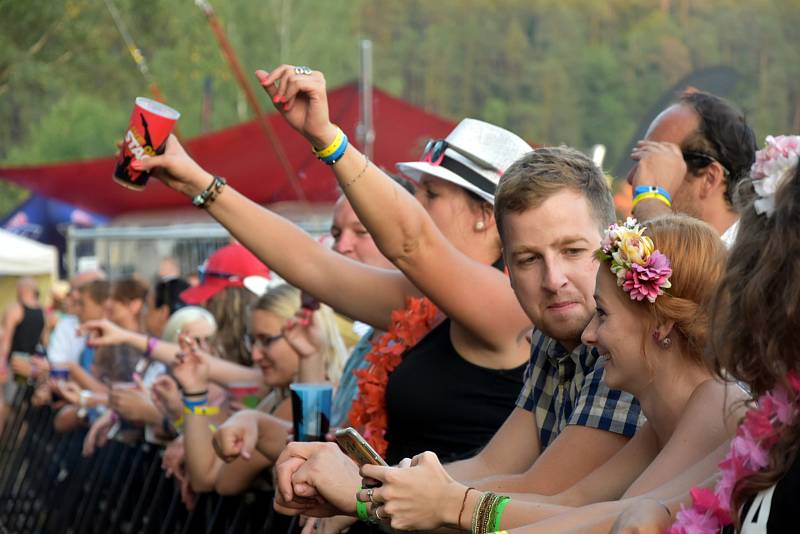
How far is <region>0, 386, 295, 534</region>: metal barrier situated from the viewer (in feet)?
16.0

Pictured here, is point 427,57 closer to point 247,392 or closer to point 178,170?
point 247,392

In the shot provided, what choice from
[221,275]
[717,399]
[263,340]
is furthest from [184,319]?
[717,399]

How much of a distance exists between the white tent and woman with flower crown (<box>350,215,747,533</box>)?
17.1 meters

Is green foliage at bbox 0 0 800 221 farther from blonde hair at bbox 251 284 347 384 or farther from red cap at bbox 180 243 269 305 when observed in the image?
blonde hair at bbox 251 284 347 384

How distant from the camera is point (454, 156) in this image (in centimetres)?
373

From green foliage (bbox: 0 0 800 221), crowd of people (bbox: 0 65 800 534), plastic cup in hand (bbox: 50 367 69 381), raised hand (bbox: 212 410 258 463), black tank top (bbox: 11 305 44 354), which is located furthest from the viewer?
green foliage (bbox: 0 0 800 221)

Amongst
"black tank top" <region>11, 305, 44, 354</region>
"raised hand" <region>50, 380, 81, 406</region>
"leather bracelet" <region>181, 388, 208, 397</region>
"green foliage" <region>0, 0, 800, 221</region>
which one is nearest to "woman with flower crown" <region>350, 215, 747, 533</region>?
"leather bracelet" <region>181, 388, 208, 397</region>

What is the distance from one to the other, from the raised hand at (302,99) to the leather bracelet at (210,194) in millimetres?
382

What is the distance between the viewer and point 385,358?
3.63 metres

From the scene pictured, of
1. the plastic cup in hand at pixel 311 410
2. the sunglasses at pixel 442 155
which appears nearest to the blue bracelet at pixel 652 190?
the sunglasses at pixel 442 155

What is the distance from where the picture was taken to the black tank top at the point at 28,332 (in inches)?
552

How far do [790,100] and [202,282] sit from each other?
35229 mm

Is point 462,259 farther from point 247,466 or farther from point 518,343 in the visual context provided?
point 247,466

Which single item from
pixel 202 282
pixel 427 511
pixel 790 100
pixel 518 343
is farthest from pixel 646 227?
pixel 790 100
